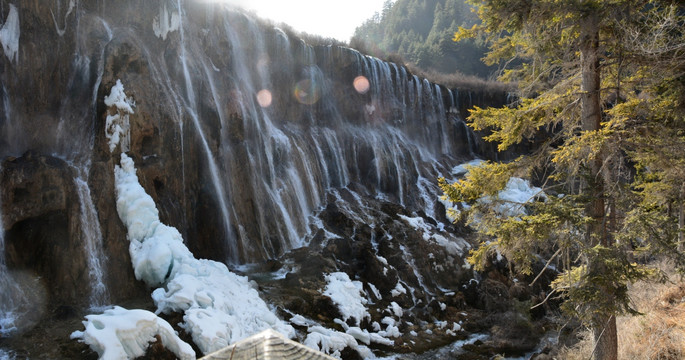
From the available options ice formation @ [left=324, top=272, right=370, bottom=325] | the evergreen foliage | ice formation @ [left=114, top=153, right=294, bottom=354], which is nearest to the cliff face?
ice formation @ [left=114, top=153, right=294, bottom=354]

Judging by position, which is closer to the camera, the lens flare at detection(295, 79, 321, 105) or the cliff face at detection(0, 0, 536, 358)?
the cliff face at detection(0, 0, 536, 358)

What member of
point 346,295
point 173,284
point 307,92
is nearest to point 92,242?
point 173,284

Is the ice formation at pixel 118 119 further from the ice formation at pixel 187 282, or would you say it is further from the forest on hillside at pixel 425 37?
the forest on hillside at pixel 425 37

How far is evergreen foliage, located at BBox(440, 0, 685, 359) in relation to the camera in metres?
6.23

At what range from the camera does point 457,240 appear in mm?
21234

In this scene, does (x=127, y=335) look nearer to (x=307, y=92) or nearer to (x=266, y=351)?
(x=266, y=351)

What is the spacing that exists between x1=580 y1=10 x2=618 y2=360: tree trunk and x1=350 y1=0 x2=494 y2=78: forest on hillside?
115 feet

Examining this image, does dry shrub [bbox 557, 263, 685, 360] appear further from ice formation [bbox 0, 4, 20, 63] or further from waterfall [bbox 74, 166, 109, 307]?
ice formation [bbox 0, 4, 20, 63]

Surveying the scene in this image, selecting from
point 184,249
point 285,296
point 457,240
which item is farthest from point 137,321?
point 457,240

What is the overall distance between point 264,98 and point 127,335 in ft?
58.1

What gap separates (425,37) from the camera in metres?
80.4

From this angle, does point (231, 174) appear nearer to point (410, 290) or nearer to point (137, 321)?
point (410, 290)

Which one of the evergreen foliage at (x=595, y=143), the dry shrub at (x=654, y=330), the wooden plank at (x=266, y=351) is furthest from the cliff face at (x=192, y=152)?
the wooden plank at (x=266, y=351)

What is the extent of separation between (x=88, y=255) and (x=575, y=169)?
11.3 metres
